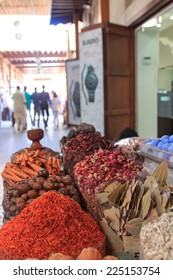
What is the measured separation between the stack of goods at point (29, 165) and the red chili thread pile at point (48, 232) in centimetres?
63

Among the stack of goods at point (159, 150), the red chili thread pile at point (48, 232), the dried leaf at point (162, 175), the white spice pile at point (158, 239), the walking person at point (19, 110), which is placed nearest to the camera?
the white spice pile at point (158, 239)

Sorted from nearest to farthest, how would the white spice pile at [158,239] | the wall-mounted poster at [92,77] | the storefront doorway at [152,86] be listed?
the white spice pile at [158,239], the wall-mounted poster at [92,77], the storefront doorway at [152,86]

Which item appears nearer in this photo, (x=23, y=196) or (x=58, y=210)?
(x=58, y=210)

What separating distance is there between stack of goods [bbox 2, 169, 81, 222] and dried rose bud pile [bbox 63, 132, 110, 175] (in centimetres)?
31

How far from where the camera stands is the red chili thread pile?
1.01 m

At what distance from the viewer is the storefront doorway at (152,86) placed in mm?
5352

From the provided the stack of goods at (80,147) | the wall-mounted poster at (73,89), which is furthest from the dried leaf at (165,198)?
the wall-mounted poster at (73,89)

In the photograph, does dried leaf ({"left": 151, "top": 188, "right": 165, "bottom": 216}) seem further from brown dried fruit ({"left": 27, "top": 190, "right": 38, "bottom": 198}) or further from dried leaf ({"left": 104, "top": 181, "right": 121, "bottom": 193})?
brown dried fruit ({"left": 27, "top": 190, "right": 38, "bottom": 198})

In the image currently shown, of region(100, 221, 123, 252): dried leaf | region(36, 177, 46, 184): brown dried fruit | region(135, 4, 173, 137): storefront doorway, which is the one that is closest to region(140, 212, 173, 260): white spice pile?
region(100, 221, 123, 252): dried leaf

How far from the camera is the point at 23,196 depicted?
142cm

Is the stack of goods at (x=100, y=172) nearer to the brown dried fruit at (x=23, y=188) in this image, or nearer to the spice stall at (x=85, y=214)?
the spice stall at (x=85, y=214)

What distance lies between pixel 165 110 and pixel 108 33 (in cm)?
173
